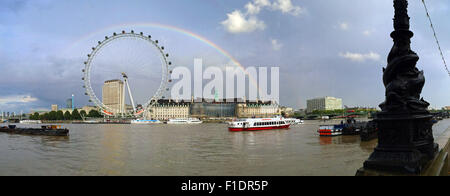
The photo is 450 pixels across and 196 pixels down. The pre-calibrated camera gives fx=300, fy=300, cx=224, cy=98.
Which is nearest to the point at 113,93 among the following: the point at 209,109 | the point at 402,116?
the point at 209,109

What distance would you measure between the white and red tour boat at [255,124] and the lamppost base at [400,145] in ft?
127

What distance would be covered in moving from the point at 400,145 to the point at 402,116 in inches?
29.9

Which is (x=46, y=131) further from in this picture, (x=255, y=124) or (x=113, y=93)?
(x=113, y=93)

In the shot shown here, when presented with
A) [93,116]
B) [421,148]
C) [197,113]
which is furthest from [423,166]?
[93,116]

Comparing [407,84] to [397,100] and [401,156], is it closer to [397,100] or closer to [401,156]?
[397,100]

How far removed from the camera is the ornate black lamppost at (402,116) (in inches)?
304

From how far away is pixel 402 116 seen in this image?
311 inches

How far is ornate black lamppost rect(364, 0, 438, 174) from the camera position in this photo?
7.71m

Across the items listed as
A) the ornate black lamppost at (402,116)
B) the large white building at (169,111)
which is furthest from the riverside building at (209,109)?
the ornate black lamppost at (402,116)

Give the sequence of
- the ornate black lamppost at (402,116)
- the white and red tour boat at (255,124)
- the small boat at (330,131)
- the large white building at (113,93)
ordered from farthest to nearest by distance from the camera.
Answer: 1. the large white building at (113,93)
2. the white and red tour boat at (255,124)
3. the small boat at (330,131)
4. the ornate black lamppost at (402,116)

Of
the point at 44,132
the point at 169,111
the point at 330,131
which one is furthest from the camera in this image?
the point at 169,111

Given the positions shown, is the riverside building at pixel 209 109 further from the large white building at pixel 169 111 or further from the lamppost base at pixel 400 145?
the lamppost base at pixel 400 145

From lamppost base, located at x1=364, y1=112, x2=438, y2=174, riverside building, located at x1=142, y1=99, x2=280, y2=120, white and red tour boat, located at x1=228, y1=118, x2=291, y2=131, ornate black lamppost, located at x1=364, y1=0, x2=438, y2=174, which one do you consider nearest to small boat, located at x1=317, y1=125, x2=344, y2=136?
white and red tour boat, located at x1=228, y1=118, x2=291, y2=131
